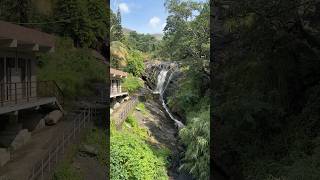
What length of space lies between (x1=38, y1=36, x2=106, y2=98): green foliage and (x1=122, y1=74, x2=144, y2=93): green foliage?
54cm

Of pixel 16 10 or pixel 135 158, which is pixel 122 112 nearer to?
pixel 135 158

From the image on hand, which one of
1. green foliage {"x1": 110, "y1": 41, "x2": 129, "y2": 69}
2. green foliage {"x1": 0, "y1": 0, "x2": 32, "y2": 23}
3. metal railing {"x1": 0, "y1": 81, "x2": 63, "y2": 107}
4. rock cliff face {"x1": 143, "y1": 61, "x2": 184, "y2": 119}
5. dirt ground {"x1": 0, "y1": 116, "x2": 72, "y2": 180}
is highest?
green foliage {"x1": 0, "y1": 0, "x2": 32, "y2": 23}

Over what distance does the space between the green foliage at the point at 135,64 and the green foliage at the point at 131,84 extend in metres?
0.13

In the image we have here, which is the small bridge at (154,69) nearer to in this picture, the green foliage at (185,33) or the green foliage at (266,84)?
the green foliage at (185,33)

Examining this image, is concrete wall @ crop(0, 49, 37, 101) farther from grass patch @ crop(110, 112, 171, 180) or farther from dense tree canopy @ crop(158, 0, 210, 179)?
dense tree canopy @ crop(158, 0, 210, 179)

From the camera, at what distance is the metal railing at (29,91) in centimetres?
705

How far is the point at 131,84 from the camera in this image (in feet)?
28.0

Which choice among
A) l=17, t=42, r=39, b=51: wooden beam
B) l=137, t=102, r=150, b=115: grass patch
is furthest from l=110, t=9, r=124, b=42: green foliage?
l=17, t=42, r=39, b=51: wooden beam

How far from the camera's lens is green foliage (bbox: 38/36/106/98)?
748 cm

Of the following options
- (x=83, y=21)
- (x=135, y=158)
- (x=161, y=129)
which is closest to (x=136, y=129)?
(x=161, y=129)

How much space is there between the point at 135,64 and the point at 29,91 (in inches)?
86.8

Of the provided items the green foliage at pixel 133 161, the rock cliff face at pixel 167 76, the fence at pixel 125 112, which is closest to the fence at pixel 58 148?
the fence at pixel 125 112

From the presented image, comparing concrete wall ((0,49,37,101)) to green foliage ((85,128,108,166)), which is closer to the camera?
concrete wall ((0,49,37,101))

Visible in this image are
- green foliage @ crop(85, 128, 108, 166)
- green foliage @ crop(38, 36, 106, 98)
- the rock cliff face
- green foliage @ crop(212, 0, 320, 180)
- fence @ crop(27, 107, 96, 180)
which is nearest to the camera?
fence @ crop(27, 107, 96, 180)
